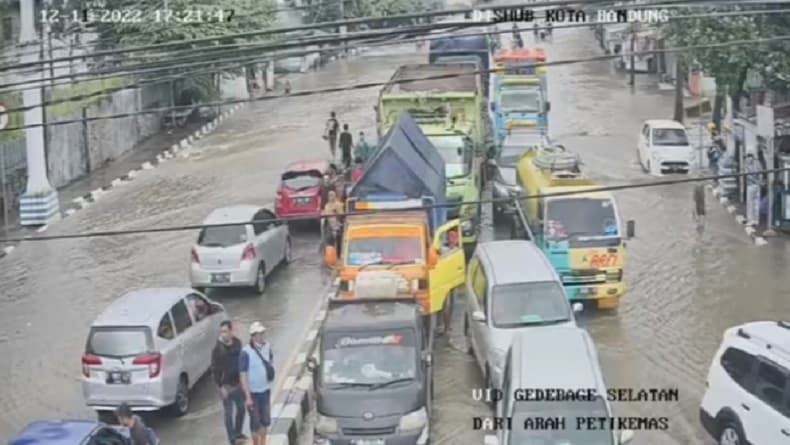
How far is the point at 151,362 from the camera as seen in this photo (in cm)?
1652

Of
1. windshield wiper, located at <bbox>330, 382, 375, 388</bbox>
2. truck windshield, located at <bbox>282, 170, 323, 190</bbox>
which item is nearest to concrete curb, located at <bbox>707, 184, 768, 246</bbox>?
truck windshield, located at <bbox>282, 170, 323, 190</bbox>

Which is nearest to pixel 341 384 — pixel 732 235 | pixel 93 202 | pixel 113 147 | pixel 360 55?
pixel 732 235

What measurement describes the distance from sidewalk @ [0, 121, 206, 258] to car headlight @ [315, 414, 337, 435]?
15.1m

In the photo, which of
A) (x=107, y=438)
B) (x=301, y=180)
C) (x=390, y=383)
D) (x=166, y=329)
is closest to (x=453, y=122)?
(x=301, y=180)

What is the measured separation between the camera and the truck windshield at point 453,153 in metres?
26.8

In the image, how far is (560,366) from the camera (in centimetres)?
1393

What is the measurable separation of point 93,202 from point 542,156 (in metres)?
13.3

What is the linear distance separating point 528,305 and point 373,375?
11.2 feet

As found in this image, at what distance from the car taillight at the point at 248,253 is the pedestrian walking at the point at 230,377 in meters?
7.88

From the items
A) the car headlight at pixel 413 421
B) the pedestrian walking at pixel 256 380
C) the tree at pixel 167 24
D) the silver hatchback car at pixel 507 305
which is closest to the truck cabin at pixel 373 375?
the car headlight at pixel 413 421

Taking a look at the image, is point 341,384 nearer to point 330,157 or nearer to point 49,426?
point 49,426

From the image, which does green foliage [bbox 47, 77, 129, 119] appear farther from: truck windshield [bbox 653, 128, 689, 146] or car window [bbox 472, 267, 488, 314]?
car window [bbox 472, 267, 488, 314]

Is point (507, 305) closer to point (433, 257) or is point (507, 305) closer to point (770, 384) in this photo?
point (433, 257)

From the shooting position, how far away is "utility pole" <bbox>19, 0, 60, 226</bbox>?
102ft
